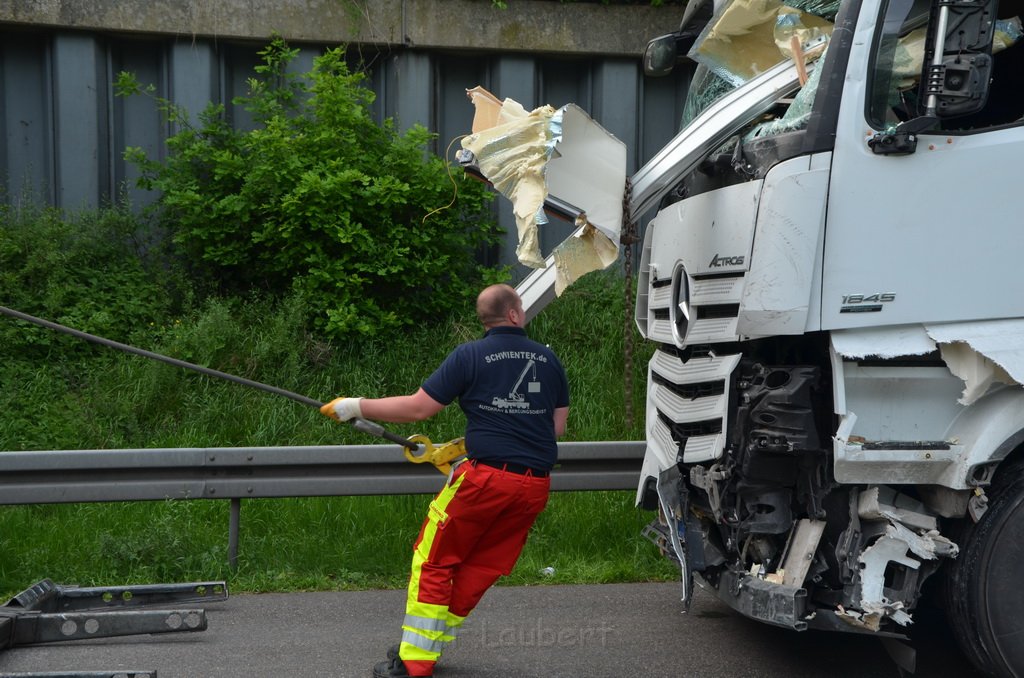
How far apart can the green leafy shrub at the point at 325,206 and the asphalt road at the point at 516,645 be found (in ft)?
10.8

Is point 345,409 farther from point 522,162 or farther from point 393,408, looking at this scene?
point 522,162

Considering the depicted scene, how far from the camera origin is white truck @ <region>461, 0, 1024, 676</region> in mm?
4051

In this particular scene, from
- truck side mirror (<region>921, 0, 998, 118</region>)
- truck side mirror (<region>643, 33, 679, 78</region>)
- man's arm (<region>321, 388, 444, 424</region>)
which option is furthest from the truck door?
truck side mirror (<region>643, 33, 679, 78</region>)

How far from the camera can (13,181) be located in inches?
367

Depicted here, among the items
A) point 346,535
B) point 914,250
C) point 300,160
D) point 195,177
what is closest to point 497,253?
point 300,160

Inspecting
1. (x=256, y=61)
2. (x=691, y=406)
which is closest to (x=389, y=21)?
(x=256, y=61)

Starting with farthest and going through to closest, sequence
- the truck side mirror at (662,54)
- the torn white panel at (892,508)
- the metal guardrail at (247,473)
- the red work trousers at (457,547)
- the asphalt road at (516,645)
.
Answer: the truck side mirror at (662,54) < the metal guardrail at (247,473) < the asphalt road at (516,645) < the red work trousers at (457,547) < the torn white panel at (892,508)

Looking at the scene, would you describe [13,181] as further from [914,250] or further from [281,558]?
[914,250]

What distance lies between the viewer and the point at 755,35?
16.8 feet

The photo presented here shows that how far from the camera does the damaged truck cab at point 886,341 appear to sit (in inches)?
159

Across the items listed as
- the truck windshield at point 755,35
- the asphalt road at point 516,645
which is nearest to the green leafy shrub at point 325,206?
the asphalt road at point 516,645

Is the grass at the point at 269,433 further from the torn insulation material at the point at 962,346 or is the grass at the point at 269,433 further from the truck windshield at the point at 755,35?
the torn insulation material at the point at 962,346

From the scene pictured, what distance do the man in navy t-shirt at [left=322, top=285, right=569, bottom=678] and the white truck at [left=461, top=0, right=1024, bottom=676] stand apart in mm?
701

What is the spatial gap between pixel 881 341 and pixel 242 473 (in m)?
3.68
